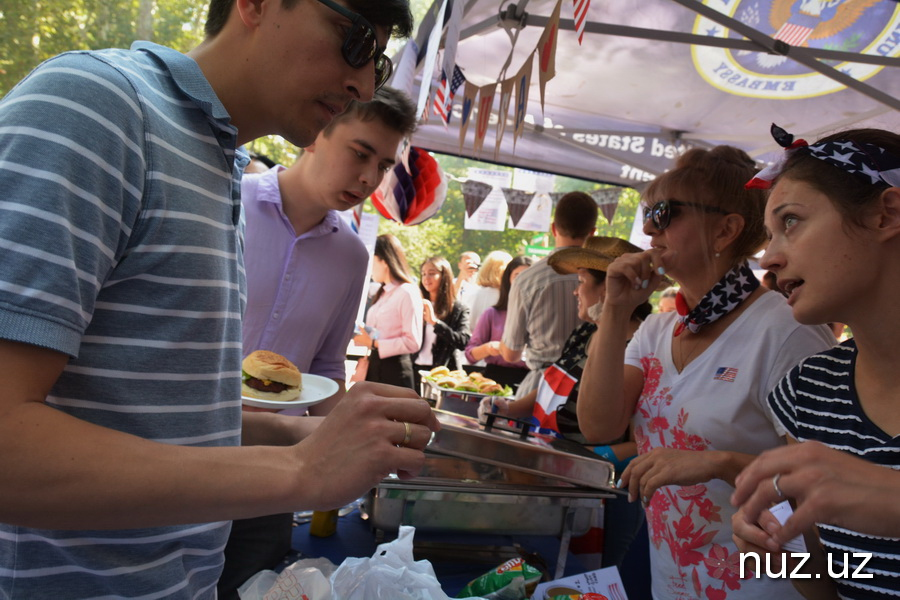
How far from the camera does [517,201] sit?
8.56 meters

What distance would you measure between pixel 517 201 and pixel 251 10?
7690 mm

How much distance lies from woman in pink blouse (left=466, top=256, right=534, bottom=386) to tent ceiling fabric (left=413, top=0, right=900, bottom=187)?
44.7 inches

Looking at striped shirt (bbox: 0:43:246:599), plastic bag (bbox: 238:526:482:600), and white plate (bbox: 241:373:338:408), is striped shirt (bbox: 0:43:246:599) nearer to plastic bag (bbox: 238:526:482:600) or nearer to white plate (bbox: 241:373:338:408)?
plastic bag (bbox: 238:526:482:600)

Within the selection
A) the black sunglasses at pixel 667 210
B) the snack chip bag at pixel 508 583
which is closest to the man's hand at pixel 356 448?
the snack chip bag at pixel 508 583

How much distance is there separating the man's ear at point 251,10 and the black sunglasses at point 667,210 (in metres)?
1.46

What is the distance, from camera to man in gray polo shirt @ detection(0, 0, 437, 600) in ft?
2.22

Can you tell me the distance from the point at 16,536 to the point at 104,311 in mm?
392

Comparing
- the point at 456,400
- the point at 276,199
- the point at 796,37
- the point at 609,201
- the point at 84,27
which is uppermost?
the point at 84,27

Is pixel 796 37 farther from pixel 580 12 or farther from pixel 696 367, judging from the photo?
pixel 696 367

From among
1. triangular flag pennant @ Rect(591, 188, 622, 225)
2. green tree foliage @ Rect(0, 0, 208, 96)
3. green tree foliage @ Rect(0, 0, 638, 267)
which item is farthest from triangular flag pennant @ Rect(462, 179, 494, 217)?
green tree foliage @ Rect(0, 0, 208, 96)

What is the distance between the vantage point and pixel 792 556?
54.1 inches

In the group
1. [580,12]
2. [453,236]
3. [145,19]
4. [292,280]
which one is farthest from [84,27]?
[453,236]

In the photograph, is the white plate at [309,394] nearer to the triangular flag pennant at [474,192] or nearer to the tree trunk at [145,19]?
the triangular flag pennant at [474,192]

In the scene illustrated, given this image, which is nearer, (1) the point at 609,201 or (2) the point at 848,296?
(2) the point at 848,296
